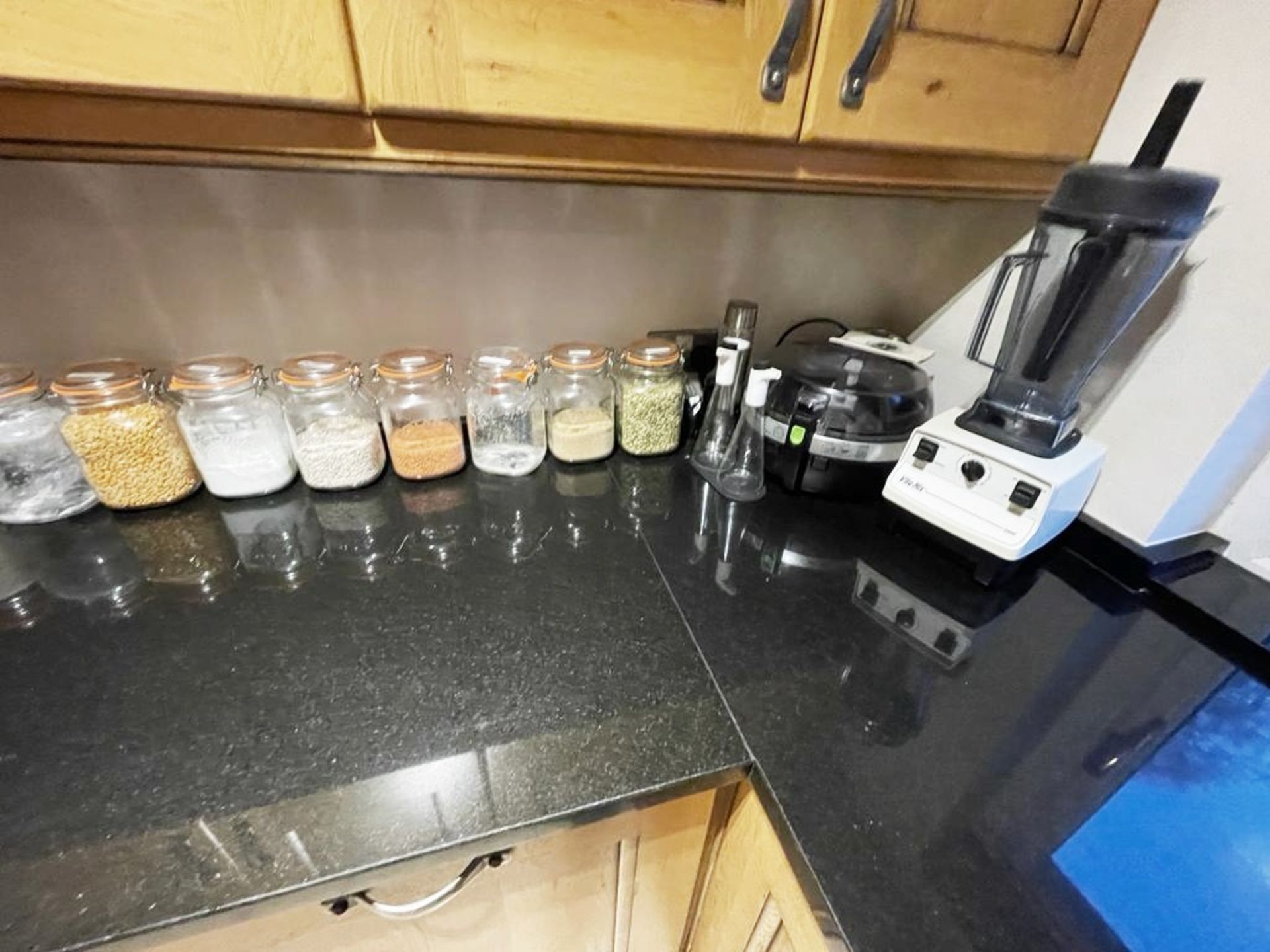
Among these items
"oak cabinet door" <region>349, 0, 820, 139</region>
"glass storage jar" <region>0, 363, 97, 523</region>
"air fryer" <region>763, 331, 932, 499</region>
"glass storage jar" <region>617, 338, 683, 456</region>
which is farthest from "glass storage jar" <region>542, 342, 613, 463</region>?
"glass storage jar" <region>0, 363, 97, 523</region>

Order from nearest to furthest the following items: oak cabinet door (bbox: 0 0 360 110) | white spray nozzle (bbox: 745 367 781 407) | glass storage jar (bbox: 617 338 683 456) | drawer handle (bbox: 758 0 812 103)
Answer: oak cabinet door (bbox: 0 0 360 110), drawer handle (bbox: 758 0 812 103), white spray nozzle (bbox: 745 367 781 407), glass storage jar (bbox: 617 338 683 456)

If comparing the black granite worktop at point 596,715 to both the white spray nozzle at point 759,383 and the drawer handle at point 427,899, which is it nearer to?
the drawer handle at point 427,899

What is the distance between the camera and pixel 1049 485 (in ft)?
2.15

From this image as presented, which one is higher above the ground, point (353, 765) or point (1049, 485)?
point (1049, 485)

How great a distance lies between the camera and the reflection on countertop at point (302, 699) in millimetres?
433

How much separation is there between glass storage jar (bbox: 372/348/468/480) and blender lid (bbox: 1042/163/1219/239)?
81 cm

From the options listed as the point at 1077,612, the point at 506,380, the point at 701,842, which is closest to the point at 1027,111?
the point at 1077,612

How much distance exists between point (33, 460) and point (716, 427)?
97 cm

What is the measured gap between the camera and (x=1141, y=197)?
1.81 feet

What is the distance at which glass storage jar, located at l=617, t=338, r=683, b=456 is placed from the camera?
888mm

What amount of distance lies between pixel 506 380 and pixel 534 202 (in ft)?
0.92

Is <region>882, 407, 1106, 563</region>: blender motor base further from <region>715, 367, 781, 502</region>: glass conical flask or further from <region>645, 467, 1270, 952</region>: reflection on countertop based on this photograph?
<region>715, 367, 781, 502</region>: glass conical flask

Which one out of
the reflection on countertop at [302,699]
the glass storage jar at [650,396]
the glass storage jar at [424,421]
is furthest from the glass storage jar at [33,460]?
the glass storage jar at [650,396]

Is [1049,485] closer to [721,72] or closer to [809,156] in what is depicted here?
[809,156]
